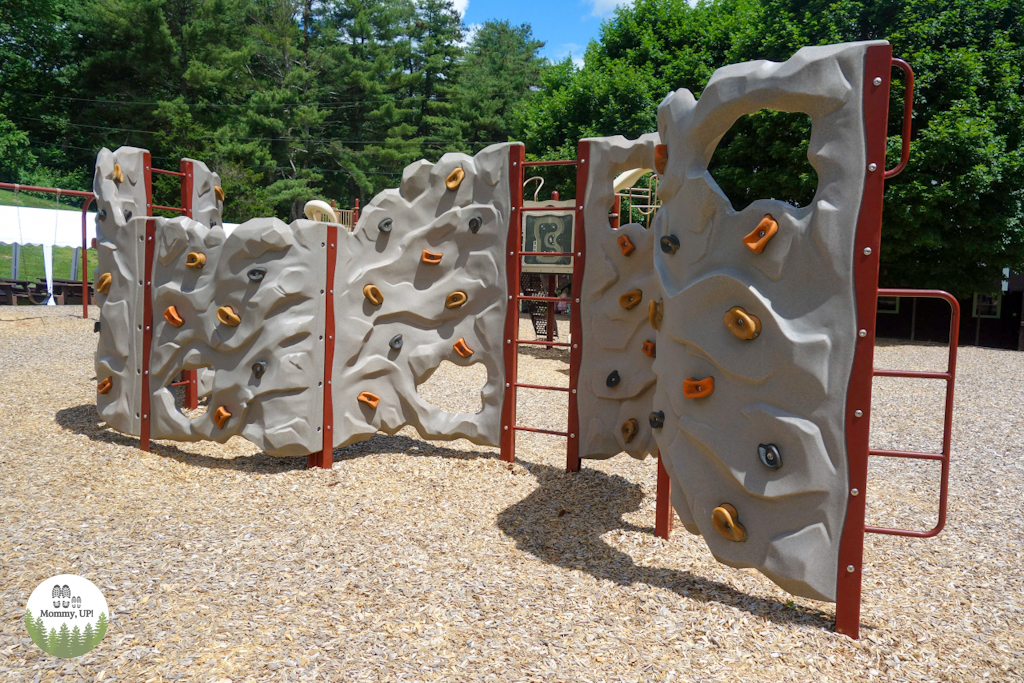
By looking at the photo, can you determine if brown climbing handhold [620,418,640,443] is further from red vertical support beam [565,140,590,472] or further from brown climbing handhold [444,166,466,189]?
brown climbing handhold [444,166,466,189]

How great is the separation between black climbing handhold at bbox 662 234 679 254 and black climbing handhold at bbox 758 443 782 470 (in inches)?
44.2

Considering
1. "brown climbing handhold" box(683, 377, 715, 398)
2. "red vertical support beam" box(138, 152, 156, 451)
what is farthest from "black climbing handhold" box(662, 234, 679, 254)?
"red vertical support beam" box(138, 152, 156, 451)

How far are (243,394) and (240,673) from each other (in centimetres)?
296

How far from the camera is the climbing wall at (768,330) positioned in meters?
3.15

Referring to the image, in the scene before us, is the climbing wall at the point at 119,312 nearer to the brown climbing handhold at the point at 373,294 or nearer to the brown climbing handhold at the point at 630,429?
the brown climbing handhold at the point at 373,294

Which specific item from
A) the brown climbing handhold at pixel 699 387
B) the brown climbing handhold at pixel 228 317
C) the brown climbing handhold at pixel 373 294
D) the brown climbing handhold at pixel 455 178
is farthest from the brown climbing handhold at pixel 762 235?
the brown climbing handhold at pixel 228 317

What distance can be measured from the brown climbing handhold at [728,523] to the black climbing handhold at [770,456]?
0.32m

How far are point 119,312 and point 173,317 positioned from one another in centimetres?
72

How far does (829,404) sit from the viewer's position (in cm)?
320

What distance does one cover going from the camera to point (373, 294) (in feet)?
19.0

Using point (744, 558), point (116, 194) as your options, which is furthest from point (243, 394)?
point (744, 558)

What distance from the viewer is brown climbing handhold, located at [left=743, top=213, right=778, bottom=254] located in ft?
10.7

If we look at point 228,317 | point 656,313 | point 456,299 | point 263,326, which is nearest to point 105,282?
point 228,317

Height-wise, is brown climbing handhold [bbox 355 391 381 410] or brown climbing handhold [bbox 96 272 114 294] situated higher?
brown climbing handhold [bbox 96 272 114 294]
